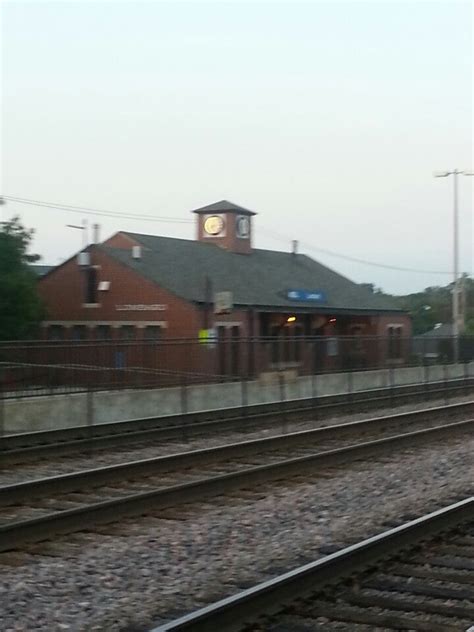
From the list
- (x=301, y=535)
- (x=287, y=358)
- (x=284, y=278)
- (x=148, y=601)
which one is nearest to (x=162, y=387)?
(x=287, y=358)

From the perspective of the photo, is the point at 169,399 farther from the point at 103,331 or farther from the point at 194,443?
the point at 103,331

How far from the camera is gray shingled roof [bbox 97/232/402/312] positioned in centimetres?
4809

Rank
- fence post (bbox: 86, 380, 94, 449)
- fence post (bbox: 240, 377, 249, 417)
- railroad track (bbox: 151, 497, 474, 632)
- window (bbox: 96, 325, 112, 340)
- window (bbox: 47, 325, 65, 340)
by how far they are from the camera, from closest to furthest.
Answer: railroad track (bbox: 151, 497, 474, 632)
fence post (bbox: 86, 380, 94, 449)
fence post (bbox: 240, 377, 249, 417)
window (bbox: 96, 325, 112, 340)
window (bbox: 47, 325, 65, 340)

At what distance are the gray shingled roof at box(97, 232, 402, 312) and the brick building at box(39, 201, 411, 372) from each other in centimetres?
8

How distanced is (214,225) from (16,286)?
17799mm

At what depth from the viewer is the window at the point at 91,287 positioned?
4991 cm

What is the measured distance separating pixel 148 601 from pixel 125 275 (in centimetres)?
4058

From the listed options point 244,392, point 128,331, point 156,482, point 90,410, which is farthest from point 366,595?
point 128,331

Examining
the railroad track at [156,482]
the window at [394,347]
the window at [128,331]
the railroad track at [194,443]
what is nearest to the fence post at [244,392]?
the railroad track at [194,443]

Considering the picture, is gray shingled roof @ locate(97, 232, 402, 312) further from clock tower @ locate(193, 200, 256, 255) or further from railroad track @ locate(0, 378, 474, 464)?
railroad track @ locate(0, 378, 474, 464)

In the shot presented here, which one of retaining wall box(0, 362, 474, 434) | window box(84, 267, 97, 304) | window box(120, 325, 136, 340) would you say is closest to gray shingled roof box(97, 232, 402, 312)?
window box(84, 267, 97, 304)

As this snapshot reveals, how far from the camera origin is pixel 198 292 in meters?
46.8

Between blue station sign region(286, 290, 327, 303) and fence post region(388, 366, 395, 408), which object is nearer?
fence post region(388, 366, 395, 408)

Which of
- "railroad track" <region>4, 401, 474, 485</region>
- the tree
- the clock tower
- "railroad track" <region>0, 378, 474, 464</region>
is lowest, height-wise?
"railroad track" <region>4, 401, 474, 485</region>
